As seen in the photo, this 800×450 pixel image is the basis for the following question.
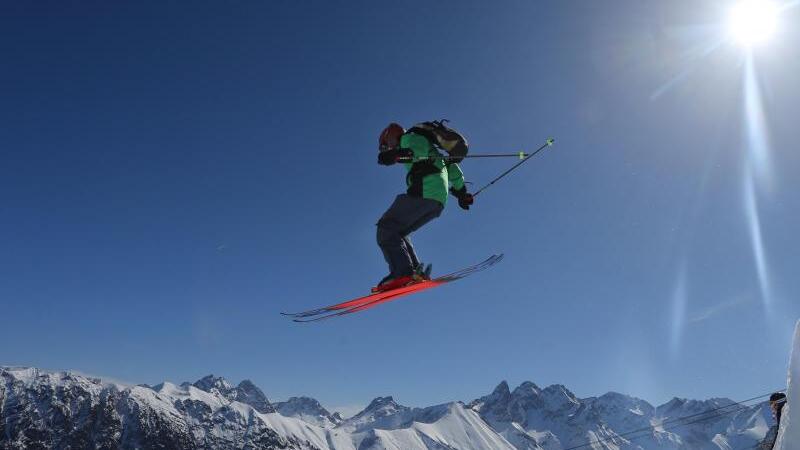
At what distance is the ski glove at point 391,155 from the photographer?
9117mm

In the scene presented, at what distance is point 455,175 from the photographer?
10781mm

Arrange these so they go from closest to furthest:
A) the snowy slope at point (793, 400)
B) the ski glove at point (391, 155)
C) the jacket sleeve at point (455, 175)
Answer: the snowy slope at point (793, 400)
the ski glove at point (391, 155)
the jacket sleeve at point (455, 175)

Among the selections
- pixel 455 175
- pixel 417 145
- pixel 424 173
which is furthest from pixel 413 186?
pixel 455 175

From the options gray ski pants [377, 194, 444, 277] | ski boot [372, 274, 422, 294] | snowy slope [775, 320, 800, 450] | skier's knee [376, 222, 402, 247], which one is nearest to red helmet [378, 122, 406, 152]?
gray ski pants [377, 194, 444, 277]

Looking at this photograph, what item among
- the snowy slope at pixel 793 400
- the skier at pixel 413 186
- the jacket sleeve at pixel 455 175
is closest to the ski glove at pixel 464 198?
the jacket sleeve at pixel 455 175

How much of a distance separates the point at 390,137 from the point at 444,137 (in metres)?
0.97

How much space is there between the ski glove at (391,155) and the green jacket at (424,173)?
0.16 meters

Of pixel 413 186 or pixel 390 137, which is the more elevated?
pixel 390 137

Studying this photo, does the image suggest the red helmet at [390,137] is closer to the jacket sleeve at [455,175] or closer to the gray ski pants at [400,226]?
the gray ski pants at [400,226]

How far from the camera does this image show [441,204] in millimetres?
9773

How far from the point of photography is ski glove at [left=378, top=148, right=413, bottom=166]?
9117mm

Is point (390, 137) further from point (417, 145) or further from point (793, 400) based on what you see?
point (793, 400)

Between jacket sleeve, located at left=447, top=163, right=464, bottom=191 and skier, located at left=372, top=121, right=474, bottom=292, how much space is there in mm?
583

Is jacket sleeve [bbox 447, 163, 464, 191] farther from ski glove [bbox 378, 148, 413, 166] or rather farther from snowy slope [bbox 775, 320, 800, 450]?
snowy slope [bbox 775, 320, 800, 450]
